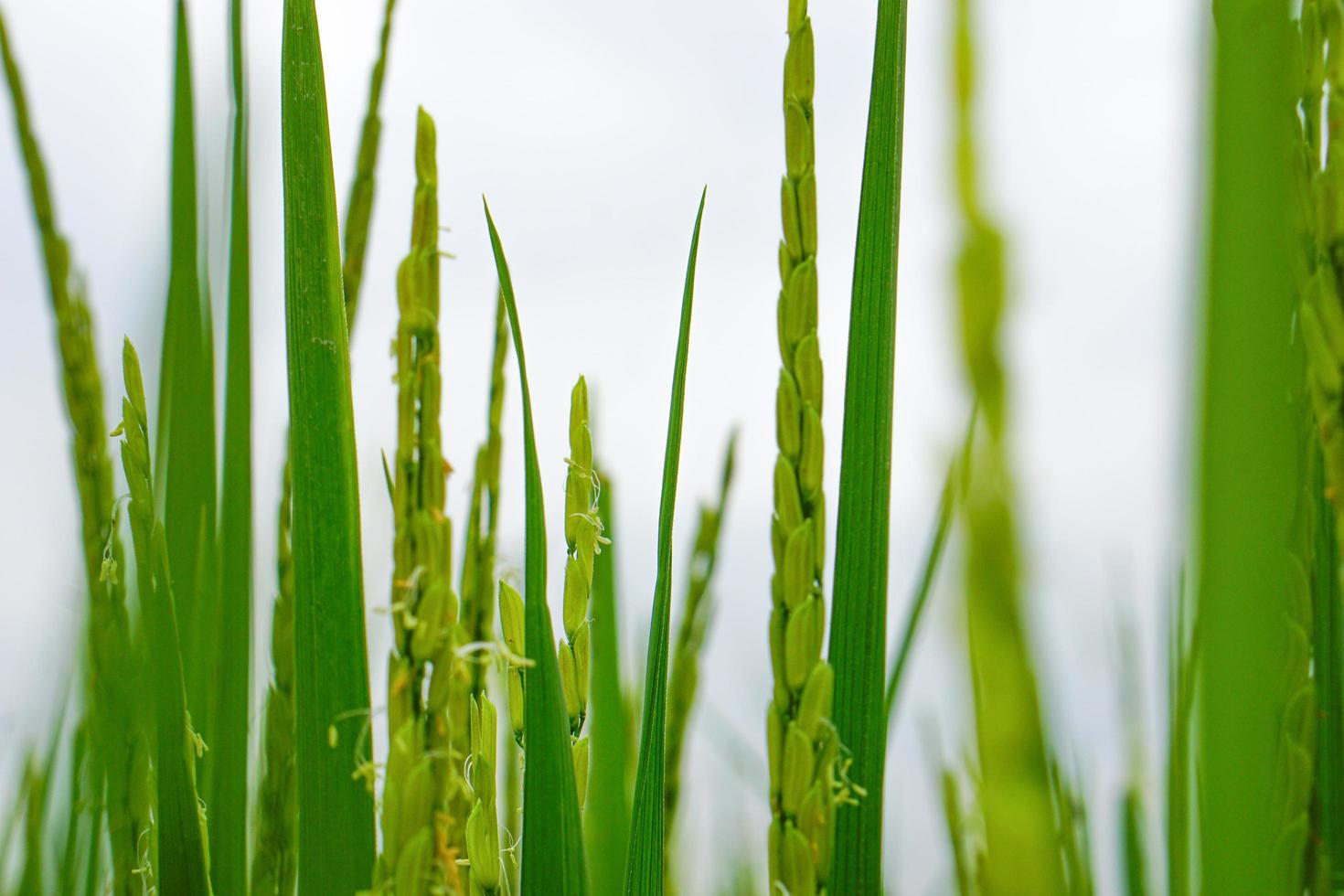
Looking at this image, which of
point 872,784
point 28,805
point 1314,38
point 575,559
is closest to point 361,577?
point 575,559

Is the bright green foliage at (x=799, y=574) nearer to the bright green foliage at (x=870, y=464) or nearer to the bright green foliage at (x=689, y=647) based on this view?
the bright green foliage at (x=870, y=464)

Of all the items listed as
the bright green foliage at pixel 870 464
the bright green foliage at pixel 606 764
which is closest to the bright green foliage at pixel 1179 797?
the bright green foliage at pixel 870 464

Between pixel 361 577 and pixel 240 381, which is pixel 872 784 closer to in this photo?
pixel 361 577

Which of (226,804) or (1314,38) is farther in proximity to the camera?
(226,804)

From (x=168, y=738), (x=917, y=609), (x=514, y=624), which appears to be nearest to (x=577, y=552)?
(x=514, y=624)

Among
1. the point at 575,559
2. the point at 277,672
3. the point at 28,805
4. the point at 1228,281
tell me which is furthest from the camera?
the point at 28,805

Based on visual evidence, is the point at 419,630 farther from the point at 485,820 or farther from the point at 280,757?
the point at 280,757
